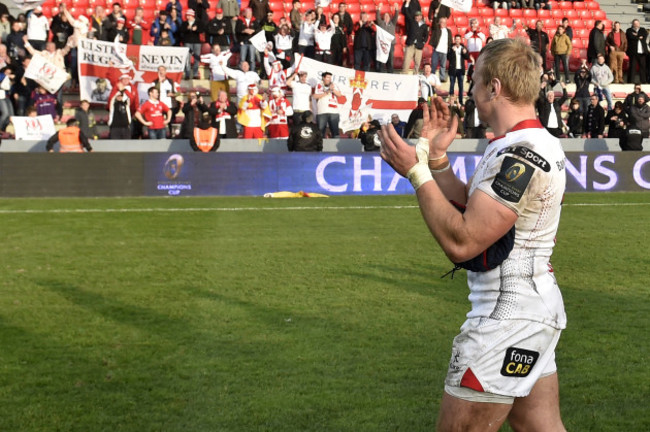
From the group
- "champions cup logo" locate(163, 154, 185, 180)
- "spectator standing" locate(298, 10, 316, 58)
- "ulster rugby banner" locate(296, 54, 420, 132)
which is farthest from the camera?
"spectator standing" locate(298, 10, 316, 58)

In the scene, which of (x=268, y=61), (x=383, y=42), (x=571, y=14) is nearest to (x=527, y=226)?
(x=268, y=61)

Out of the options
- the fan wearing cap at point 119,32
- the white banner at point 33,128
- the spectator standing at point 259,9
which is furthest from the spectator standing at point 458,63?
the white banner at point 33,128

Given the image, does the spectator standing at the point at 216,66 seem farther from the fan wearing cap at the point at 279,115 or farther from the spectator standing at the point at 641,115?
the spectator standing at the point at 641,115

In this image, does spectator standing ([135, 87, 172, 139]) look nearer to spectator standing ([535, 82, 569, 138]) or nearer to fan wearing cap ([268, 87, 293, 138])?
fan wearing cap ([268, 87, 293, 138])

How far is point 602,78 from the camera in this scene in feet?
91.4

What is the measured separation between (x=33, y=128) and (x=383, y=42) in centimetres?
989

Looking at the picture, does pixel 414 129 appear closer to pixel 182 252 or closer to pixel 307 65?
pixel 307 65

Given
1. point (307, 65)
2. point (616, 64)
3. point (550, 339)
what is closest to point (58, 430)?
point (550, 339)

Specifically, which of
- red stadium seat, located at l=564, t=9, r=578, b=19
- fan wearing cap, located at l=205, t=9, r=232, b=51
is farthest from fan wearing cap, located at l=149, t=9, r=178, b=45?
red stadium seat, located at l=564, t=9, r=578, b=19

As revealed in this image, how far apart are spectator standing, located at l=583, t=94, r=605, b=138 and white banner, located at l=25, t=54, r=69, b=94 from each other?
13614 millimetres

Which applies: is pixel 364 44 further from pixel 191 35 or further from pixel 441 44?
pixel 191 35

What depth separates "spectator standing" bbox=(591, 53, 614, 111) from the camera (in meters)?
27.7

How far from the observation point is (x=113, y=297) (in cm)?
941

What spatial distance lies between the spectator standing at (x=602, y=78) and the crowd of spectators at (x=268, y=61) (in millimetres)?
33
